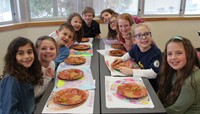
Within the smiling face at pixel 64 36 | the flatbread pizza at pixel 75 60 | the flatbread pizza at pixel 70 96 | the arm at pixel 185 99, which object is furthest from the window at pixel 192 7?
the flatbread pizza at pixel 70 96

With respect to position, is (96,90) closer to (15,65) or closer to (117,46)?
(15,65)

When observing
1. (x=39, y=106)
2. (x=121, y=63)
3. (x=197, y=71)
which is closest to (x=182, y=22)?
(x=121, y=63)

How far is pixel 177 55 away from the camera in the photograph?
4.28 feet

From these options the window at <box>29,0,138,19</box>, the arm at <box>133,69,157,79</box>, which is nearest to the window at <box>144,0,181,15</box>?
the window at <box>29,0,138,19</box>

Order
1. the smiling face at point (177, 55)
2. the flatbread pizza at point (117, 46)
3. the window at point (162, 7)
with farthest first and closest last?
the window at point (162, 7)
the flatbread pizza at point (117, 46)
the smiling face at point (177, 55)

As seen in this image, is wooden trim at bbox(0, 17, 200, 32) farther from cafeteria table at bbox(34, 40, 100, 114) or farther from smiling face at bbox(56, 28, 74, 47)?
cafeteria table at bbox(34, 40, 100, 114)

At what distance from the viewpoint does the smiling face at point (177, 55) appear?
129cm

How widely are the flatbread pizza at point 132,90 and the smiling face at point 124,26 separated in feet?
3.20

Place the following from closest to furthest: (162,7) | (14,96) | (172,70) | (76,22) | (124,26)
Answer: (14,96) → (172,70) → (124,26) → (76,22) → (162,7)

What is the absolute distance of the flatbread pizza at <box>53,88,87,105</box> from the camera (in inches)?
45.6

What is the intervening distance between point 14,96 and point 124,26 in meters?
1.40

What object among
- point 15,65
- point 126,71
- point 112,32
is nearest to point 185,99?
point 126,71

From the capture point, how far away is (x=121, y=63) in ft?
5.94

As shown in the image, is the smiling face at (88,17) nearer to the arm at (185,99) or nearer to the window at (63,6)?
the window at (63,6)
